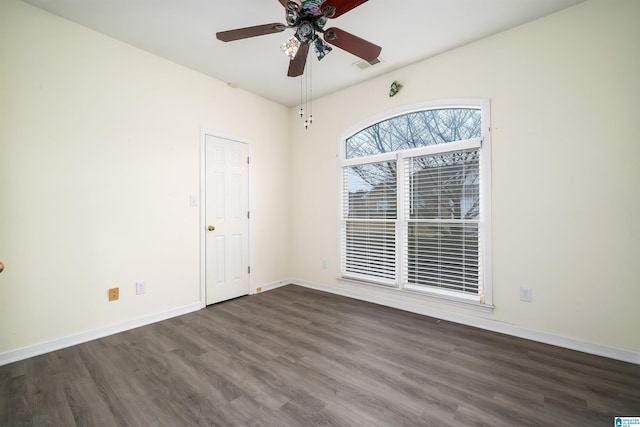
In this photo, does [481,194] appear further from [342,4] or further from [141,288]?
[141,288]

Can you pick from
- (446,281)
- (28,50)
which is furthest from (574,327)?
(28,50)

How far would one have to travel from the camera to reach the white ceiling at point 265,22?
232 cm

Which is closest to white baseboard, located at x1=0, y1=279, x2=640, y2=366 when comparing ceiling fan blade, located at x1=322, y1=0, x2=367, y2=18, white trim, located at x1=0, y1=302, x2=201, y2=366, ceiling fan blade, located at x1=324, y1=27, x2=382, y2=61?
white trim, located at x1=0, y1=302, x2=201, y2=366

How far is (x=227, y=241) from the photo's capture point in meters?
3.76

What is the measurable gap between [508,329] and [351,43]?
3.01m

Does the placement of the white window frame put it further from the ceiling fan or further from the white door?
the white door

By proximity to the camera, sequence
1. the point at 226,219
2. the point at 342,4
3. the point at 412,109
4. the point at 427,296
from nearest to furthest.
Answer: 1. the point at 342,4
2. the point at 427,296
3. the point at 412,109
4. the point at 226,219

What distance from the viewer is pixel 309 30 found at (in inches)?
79.5

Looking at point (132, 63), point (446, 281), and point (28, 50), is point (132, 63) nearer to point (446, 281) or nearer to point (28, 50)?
point (28, 50)

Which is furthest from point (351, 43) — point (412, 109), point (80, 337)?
point (80, 337)

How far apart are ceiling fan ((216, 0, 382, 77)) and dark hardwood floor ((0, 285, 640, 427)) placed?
8.17 ft

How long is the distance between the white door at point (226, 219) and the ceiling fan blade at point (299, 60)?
1619 mm

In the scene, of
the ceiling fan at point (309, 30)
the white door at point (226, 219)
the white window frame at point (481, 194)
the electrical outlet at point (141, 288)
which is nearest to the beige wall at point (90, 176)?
the electrical outlet at point (141, 288)

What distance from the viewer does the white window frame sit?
277 centimetres
